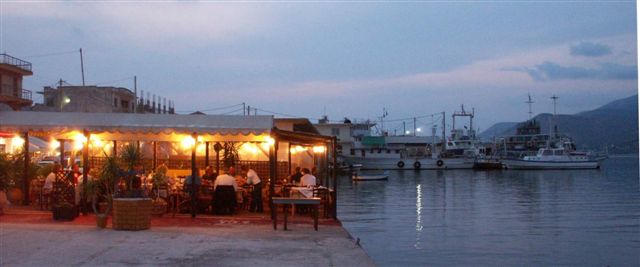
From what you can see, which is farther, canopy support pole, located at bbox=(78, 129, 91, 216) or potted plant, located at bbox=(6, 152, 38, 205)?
potted plant, located at bbox=(6, 152, 38, 205)

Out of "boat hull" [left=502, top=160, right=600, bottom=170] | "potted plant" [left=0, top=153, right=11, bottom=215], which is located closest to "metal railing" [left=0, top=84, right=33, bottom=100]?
"potted plant" [left=0, top=153, right=11, bottom=215]

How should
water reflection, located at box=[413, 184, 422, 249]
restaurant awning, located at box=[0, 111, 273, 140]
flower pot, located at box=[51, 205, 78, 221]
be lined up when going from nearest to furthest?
flower pot, located at box=[51, 205, 78, 221], restaurant awning, located at box=[0, 111, 273, 140], water reflection, located at box=[413, 184, 422, 249]

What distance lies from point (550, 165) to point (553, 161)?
642 millimetres

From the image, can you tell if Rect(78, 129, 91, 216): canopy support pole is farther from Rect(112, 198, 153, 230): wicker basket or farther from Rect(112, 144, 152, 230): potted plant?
Rect(112, 198, 153, 230): wicker basket

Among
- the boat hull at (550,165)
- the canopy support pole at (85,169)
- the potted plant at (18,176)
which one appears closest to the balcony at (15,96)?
the potted plant at (18,176)

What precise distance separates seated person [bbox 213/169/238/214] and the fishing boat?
65.8 m

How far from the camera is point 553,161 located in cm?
7412

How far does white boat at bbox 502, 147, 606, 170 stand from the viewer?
2914 inches

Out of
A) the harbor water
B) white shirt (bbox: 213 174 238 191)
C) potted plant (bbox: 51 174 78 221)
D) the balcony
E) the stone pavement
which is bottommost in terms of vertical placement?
the harbor water

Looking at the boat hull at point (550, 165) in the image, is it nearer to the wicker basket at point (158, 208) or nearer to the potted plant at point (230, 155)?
the potted plant at point (230, 155)

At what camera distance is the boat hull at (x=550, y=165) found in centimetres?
7392

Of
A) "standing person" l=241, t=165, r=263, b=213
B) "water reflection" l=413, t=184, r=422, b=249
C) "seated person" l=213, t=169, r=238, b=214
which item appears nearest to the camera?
"seated person" l=213, t=169, r=238, b=214

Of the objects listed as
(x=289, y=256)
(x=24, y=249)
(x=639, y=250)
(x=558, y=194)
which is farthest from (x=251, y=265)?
(x=558, y=194)

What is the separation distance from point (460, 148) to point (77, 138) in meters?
74.6
